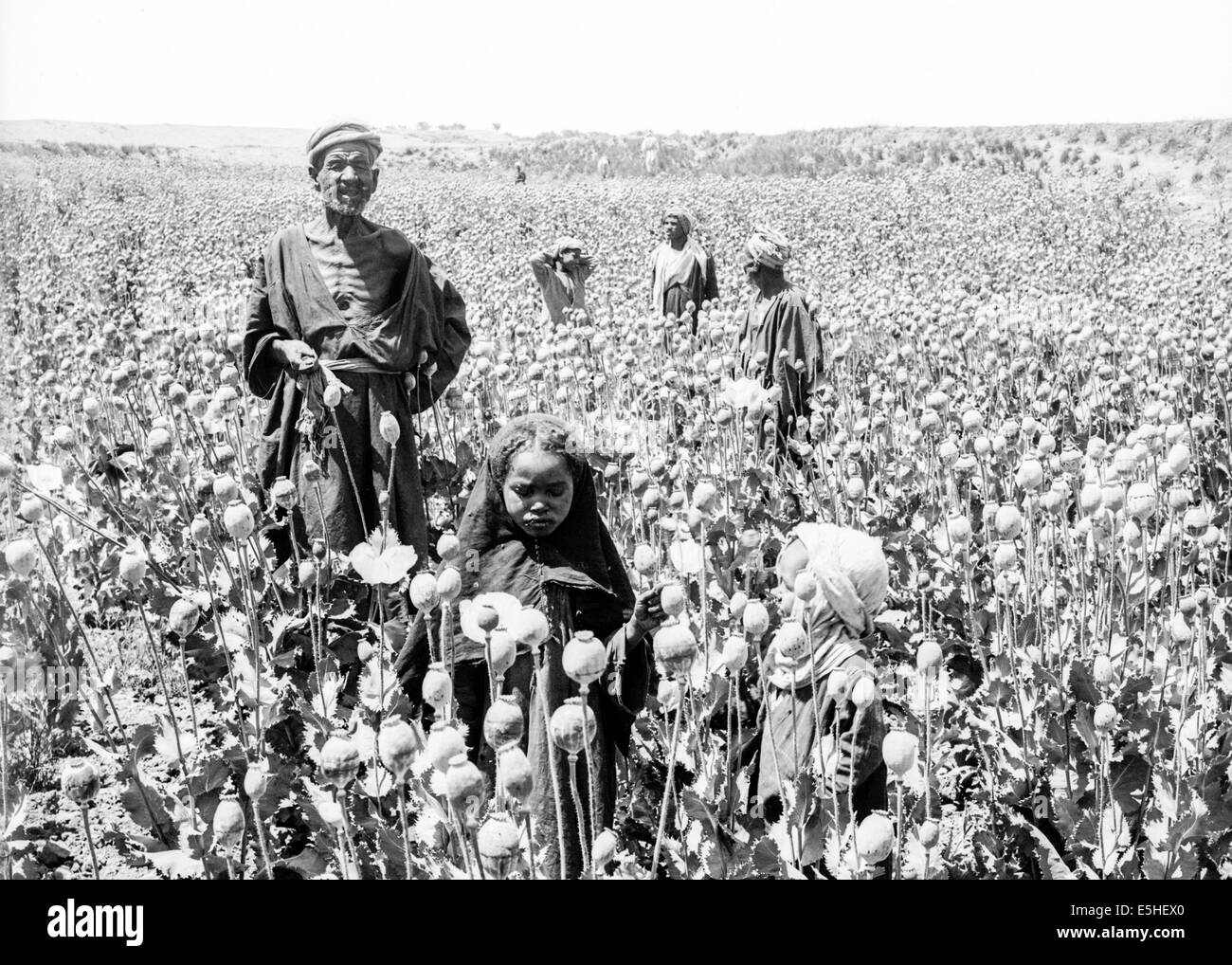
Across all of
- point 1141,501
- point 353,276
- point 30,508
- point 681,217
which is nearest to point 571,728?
point 30,508

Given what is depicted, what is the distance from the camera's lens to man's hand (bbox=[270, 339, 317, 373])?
12.0 feet

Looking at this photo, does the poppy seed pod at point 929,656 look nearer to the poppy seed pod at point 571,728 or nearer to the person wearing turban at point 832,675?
the person wearing turban at point 832,675

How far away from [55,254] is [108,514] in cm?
876

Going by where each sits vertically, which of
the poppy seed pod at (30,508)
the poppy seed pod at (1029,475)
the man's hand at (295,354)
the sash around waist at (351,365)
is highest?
the man's hand at (295,354)

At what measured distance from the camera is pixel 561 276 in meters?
8.65

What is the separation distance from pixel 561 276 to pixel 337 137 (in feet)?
16.4

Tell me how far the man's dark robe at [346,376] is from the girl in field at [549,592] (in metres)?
1.52

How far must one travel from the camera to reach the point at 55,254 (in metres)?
12.3

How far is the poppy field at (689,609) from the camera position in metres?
2.07

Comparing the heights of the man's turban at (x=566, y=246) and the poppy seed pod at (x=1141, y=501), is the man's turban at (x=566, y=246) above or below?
above

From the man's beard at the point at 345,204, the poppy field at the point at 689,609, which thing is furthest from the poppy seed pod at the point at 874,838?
the man's beard at the point at 345,204
